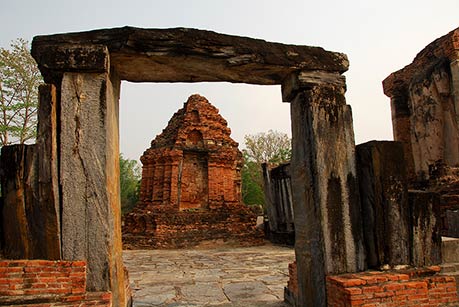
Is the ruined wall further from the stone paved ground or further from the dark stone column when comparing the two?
the dark stone column

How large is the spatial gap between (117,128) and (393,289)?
→ 3153 mm

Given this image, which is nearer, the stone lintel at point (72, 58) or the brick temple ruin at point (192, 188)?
the stone lintel at point (72, 58)

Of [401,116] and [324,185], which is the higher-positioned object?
[401,116]

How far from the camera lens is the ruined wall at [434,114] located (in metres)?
11.0

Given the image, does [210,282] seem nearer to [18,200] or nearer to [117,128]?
[117,128]

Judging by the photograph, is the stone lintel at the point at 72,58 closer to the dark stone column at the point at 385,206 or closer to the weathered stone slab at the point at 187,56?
the weathered stone slab at the point at 187,56

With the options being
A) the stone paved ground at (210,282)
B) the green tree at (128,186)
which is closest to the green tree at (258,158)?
the green tree at (128,186)

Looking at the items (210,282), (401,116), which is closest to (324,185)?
(210,282)

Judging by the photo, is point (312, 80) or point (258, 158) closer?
point (312, 80)

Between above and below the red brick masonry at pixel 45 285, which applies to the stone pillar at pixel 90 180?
above

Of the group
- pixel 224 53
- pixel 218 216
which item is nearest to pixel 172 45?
pixel 224 53

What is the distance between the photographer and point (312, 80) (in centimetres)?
387

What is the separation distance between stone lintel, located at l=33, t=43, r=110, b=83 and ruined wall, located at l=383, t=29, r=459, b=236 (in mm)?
9290

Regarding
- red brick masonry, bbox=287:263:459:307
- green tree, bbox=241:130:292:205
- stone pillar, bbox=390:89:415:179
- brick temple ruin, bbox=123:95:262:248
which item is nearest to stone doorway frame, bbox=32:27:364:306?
red brick masonry, bbox=287:263:459:307
